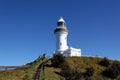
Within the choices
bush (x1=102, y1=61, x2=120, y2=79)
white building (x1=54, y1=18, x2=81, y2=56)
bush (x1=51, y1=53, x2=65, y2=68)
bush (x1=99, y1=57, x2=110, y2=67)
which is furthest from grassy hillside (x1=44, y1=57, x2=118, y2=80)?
white building (x1=54, y1=18, x2=81, y2=56)

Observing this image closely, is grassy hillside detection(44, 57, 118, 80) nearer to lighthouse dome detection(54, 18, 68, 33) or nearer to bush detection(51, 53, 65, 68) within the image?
bush detection(51, 53, 65, 68)

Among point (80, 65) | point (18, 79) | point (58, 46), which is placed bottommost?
point (18, 79)

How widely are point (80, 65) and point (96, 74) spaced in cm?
636

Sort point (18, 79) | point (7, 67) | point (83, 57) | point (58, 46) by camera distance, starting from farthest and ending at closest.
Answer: point (58, 46), point (83, 57), point (7, 67), point (18, 79)

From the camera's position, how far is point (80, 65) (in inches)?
2313

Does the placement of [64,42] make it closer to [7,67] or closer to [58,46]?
[58,46]

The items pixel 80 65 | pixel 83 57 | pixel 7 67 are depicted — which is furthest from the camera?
pixel 83 57

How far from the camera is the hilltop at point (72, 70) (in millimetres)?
41772

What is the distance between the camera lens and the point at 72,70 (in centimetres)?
4697

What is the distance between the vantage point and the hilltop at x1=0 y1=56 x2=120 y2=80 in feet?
137

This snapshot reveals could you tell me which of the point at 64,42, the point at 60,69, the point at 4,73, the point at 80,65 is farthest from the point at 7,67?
the point at 64,42

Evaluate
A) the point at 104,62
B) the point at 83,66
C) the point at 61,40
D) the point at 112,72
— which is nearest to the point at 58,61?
the point at 83,66

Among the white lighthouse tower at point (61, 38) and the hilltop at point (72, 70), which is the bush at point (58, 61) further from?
the white lighthouse tower at point (61, 38)

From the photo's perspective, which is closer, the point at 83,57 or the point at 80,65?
the point at 80,65
